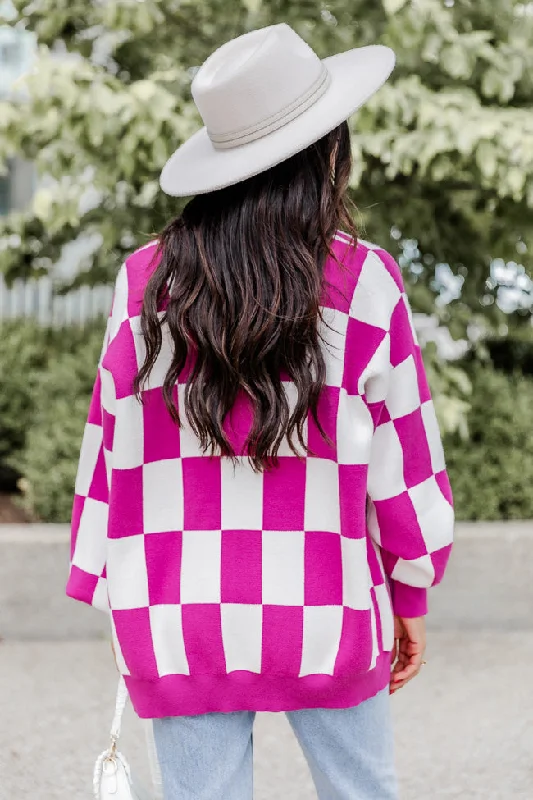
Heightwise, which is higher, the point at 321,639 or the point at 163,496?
the point at 163,496

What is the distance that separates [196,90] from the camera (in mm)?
1584

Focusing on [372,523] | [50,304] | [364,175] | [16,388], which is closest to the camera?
[372,523]

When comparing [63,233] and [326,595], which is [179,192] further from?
[63,233]

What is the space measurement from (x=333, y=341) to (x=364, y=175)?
10.4ft

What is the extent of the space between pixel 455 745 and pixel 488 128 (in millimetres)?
2288

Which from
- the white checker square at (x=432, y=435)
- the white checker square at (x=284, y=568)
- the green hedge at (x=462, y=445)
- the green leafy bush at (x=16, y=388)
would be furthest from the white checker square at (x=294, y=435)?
the green leafy bush at (x=16, y=388)

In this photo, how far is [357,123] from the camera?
3.93 m

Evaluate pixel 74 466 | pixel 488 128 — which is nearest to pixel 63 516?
pixel 74 466

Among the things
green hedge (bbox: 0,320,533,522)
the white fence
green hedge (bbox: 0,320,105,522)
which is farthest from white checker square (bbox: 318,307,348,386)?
the white fence

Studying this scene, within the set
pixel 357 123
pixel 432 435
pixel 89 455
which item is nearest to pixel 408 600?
pixel 432 435

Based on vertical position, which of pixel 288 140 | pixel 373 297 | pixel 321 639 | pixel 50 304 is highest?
pixel 288 140

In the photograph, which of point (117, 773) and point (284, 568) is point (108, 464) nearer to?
point (284, 568)

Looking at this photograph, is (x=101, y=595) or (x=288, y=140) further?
(x=101, y=595)

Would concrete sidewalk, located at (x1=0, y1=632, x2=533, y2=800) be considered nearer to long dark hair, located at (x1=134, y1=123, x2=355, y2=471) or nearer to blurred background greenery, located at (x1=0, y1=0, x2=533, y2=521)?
blurred background greenery, located at (x1=0, y1=0, x2=533, y2=521)
